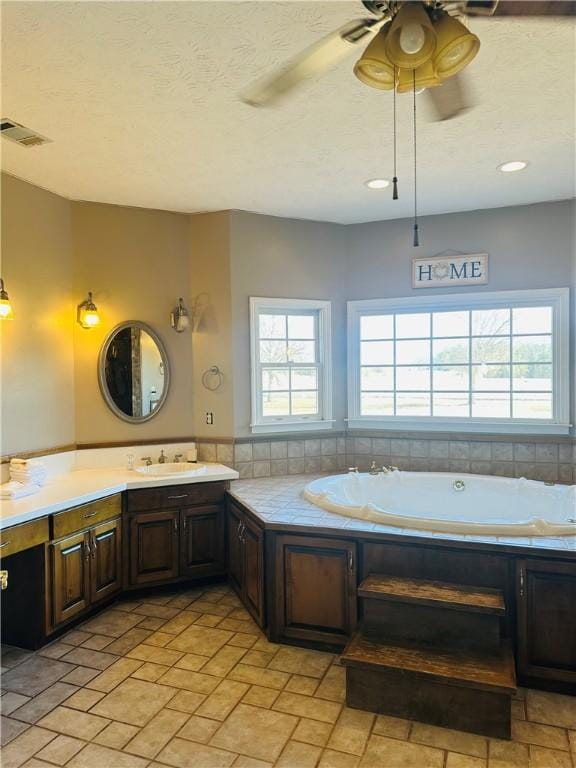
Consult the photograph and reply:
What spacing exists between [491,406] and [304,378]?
155 cm

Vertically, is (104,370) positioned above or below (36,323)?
below

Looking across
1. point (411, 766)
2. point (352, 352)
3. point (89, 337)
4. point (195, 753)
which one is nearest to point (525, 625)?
point (411, 766)

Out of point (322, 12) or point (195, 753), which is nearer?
point (322, 12)

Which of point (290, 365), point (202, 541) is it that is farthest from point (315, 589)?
point (290, 365)

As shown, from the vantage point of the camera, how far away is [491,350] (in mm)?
4262

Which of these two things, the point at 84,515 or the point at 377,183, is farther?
the point at 377,183

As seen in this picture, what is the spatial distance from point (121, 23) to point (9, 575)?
2.88 meters

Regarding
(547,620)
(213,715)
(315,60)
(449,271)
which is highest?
(315,60)

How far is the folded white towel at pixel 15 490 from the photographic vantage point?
3076 mm

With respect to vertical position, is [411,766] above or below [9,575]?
below

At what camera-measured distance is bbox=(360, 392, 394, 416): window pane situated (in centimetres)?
452

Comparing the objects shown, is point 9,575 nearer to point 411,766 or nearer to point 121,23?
point 411,766

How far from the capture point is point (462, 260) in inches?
167

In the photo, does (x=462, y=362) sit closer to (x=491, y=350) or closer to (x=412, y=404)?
(x=491, y=350)
